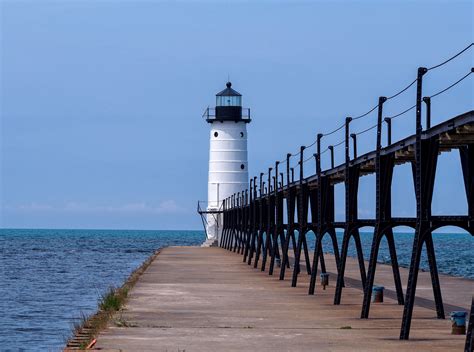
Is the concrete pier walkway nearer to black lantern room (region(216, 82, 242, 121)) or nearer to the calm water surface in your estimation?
the calm water surface

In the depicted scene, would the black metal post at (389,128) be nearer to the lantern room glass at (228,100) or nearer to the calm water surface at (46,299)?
the calm water surface at (46,299)

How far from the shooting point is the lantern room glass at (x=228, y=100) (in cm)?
8456

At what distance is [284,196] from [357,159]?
52.0ft

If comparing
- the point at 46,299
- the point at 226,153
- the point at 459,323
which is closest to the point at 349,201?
the point at 459,323

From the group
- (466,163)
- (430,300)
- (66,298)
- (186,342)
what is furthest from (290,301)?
(66,298)

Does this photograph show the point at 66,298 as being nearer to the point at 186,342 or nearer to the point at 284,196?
the point at 284,196

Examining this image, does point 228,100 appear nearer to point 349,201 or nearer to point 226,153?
point 226,153

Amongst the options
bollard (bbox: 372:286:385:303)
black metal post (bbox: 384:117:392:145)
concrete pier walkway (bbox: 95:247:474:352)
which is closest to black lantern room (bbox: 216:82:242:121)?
concrete pier walkway (bbox: 95:247:474:352)

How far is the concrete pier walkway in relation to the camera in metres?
16.6

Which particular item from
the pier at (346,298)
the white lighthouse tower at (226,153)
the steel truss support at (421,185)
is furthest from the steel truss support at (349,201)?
the white lighthouse tower at (226,153)

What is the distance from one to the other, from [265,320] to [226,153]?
6268 cm

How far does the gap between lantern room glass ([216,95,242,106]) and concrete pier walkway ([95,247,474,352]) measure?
51.1m

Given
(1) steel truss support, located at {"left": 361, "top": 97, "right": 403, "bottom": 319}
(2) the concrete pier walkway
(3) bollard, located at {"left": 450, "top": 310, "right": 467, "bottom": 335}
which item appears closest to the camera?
(2) the concrete pier walkway

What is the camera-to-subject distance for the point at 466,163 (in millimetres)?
19391
